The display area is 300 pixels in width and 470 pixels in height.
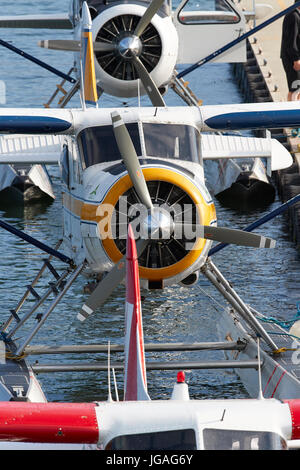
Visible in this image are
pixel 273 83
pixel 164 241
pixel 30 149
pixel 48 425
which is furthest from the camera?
pixel 273 83

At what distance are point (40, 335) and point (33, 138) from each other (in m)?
2.47

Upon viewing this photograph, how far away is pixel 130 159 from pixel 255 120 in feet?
8.20

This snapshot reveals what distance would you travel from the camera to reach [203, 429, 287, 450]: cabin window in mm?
6965

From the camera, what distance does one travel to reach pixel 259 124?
40.3 feet

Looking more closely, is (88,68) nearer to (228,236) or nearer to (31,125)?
(31,125)

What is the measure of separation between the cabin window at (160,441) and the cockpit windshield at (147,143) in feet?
14.2

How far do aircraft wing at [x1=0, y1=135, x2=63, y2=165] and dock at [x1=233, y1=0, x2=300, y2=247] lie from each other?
18.3 ft

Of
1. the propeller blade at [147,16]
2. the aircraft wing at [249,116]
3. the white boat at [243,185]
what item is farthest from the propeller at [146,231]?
the white boat at [243,185]

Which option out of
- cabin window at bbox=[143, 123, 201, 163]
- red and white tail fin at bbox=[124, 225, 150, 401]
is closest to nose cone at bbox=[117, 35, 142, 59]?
cabin window at bbox=[143, 123, 201, 163]

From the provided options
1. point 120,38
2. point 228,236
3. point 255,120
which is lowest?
point 228,236

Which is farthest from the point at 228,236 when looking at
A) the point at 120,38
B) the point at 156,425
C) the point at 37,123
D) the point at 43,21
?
Answer: the point at 43,21

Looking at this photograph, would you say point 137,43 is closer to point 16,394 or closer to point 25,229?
point 25,229

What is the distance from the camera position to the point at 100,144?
37.1 ft

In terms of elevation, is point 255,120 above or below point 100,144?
above
